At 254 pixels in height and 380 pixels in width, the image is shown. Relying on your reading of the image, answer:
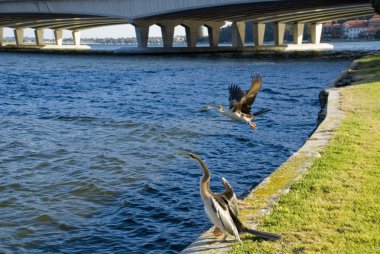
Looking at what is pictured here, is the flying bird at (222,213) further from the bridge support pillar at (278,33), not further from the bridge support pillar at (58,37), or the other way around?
the bridge support pillar at (58,37)

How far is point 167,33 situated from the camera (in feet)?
221

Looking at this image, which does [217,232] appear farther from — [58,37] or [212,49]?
[58,37]

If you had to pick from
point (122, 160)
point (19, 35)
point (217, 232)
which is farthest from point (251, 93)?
point (19, 35)

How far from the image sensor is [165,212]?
7.89 metres

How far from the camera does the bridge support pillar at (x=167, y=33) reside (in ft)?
220

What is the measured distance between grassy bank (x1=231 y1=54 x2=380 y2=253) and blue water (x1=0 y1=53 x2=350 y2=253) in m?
1.54

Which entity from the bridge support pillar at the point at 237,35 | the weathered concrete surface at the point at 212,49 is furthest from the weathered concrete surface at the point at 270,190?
the bridge support pillar at the point at 237,35

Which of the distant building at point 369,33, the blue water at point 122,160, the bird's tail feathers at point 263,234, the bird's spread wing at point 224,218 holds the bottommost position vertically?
the distant building at point 369,33

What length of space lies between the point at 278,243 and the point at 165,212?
9.89ft

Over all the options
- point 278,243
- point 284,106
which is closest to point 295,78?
point 284,106

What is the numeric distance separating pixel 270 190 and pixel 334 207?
1.02 m

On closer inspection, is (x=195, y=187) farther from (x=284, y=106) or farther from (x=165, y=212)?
(x=284, y=106)

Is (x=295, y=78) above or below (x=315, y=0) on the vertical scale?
below

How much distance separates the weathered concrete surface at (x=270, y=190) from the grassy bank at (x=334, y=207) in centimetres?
13
